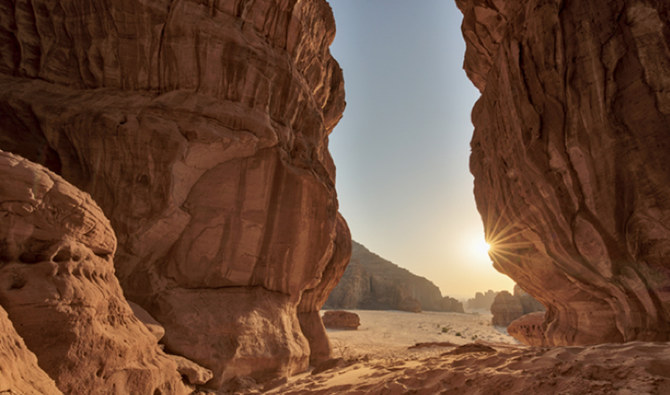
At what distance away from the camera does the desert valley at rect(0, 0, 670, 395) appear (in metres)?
6.35

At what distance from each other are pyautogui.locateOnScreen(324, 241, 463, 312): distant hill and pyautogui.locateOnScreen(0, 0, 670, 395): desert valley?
39.8 metres

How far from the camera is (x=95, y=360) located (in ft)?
14.1

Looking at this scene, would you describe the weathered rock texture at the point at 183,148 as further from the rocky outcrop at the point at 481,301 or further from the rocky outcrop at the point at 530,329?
the rocky outcrop at the point at 481,301

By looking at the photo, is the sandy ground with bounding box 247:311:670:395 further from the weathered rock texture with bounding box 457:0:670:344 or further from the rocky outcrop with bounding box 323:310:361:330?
the rocky outcrop with bounding box 323:310:361:330

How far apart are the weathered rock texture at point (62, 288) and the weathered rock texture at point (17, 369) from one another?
549 mm

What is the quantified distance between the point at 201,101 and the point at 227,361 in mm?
6613

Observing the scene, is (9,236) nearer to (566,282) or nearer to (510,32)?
(510,32)

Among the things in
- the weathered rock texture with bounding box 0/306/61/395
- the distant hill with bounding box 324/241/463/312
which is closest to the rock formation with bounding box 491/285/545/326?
the distant hill with bounding box 324/241/463/312

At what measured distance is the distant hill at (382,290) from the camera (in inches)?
1966

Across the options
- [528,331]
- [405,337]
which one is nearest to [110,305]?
[528,331]

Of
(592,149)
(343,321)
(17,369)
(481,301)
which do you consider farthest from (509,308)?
(481,301)

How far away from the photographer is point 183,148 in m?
8.23

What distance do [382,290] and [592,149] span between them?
49975 mm

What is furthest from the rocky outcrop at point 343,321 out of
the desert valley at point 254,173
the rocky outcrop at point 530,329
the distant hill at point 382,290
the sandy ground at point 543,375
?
the sandy ground at point 543,375
